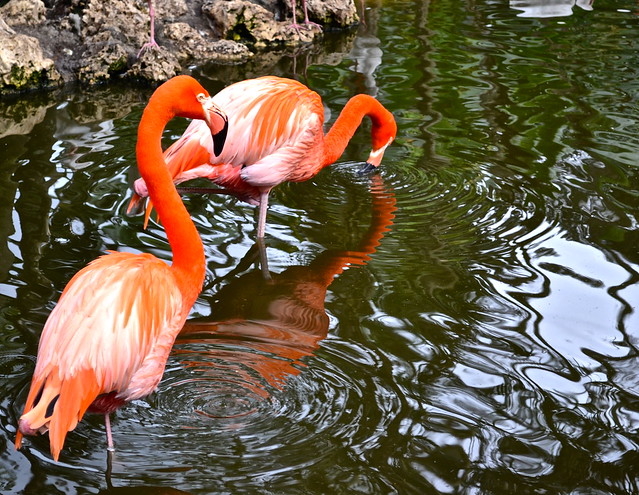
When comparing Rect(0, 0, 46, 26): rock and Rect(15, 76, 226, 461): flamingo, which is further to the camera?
Rect(0, 0, 46, 26): rock

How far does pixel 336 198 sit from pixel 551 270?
138 cm

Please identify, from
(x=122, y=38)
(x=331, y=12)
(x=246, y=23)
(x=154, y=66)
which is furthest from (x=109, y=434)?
(x=331, y=12)

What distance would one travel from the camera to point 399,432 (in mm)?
2822

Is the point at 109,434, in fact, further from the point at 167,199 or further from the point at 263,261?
the point at 263,261

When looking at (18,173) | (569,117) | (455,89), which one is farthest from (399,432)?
(455,89)

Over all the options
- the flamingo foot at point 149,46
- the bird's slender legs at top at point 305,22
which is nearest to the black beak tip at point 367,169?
the flamingo foot at point 149,46

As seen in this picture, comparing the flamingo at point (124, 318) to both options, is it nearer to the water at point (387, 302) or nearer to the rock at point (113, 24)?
the water at point (387, 302)

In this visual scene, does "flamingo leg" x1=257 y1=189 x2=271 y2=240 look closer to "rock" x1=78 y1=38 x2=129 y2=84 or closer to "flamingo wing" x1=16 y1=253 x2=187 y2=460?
"flamingo wing" x1=16 y1=253 x2=187 y2=460

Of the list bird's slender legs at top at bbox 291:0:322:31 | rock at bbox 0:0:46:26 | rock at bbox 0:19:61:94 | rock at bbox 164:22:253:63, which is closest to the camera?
rock at bbox 0:19:61:94

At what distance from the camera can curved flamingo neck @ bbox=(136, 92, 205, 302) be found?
→ 111 inches

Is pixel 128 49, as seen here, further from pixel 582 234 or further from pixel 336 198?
pixel 582 234

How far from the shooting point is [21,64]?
659cm

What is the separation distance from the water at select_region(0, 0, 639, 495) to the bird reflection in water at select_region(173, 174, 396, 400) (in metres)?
0.01

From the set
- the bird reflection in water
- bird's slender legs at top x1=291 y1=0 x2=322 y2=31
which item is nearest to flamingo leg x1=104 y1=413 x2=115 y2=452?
the bird reflection in water
